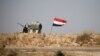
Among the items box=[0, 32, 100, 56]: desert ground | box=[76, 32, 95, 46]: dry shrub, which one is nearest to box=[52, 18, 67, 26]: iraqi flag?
box=[0, 32, 100, 56]: desert ground

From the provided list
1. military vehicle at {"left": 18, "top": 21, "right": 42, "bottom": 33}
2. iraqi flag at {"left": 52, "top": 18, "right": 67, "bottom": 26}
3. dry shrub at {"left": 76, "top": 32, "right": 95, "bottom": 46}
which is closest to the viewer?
dry shrub at {"left": 76, "top": 32, "right": 95, "bottom": 46}

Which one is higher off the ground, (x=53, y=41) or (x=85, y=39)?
(x=85, y=39)

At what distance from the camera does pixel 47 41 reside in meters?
28.2

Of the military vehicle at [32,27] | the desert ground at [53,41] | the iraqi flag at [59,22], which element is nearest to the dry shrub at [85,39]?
the desert ground at [53,41]

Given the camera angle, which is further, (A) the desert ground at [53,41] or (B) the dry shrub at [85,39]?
(B) the dry shrub at [85,39]

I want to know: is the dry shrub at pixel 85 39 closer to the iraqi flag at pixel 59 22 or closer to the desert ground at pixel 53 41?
the desert ground at pixel 53 41

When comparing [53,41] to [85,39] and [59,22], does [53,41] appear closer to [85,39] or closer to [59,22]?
[85,39]

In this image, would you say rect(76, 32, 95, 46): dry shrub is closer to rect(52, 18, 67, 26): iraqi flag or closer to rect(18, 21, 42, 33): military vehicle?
rect(52, 18, 67, 26): iraqi flag

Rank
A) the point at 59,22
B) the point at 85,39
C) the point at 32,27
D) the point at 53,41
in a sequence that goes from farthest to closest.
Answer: the point at 32,27 → the point at 59,22 → the point at 53,41 → the point at 85,39

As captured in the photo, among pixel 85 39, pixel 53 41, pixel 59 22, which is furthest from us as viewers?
pixel 59 22

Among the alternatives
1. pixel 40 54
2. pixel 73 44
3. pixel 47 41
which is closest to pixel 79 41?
pixel 73 44

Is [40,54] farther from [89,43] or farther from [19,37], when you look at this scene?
[19,37]

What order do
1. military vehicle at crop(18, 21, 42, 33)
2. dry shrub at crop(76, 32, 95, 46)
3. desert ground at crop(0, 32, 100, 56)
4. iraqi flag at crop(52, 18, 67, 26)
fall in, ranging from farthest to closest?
military vehicle at crop(18, 21, 42, 33) → iraqi flag at crop(52, 18, 67, 26) → dry shrub at crop(76, 32, 95, 46) → desert ground at crop(0, 32, 100, 56)

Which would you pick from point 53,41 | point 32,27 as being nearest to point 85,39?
point 53,41
